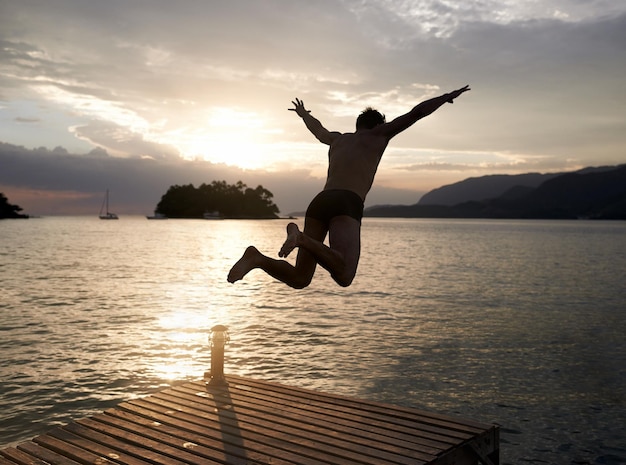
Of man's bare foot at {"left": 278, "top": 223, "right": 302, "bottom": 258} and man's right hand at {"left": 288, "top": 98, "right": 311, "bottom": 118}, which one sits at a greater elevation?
man's right hand at {"left": 288, "top": 98, "right": 311, "bottom": 118}

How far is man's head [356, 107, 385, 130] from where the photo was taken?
8047 mm

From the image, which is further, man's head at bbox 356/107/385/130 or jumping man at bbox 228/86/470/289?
A: man's head at bbox 356/107/385/130

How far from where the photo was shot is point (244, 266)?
7.08 m

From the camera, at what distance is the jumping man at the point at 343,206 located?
7.16 metres

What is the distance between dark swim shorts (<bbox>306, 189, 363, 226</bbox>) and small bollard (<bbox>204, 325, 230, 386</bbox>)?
483cm

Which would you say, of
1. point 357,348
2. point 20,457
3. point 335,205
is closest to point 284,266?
point 335,205

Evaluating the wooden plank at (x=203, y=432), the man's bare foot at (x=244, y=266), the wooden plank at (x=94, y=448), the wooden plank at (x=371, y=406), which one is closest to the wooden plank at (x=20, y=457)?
the wooden plank at (x=94, y=448)

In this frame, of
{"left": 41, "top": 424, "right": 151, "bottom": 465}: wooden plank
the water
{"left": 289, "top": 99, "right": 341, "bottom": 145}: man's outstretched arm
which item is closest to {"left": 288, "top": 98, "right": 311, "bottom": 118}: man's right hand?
{"left": 289, "top": 99, "right": 341, "bottom": 145}: man's outstretched arm

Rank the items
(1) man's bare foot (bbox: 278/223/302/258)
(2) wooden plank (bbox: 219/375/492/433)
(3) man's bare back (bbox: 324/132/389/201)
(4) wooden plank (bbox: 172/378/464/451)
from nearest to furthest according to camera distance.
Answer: (1) man's bare foot (bbox: 278/223/302/258), (3) man's bare back (bbox: 324/132/389/201), (4) wooden plank (bbox: 172/378/464/451), (2) wooden plank (bbox: 219/375/492/433)

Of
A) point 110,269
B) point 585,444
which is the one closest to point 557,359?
point 585,444

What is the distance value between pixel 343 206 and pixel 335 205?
0.11 metres

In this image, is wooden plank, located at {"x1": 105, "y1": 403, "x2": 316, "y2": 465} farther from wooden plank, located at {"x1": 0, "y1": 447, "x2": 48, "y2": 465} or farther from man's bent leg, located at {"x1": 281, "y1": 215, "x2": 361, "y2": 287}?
man's bent leg, located at {"x1": 281, "y1": 215, "x2": 361, "y2": 287}

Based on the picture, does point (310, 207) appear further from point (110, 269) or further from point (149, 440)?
point (110, 269)

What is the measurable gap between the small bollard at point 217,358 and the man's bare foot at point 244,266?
459 cm
